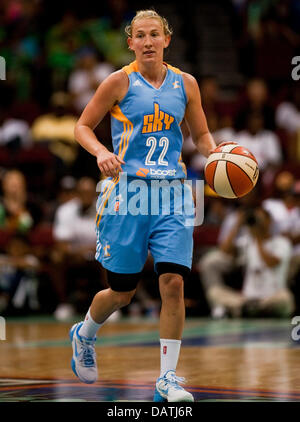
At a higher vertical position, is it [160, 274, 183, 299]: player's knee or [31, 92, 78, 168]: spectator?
[31, 92, 78, 168]: spectator

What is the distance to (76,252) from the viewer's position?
418 inches

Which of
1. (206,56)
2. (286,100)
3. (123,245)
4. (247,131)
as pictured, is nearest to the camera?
(123,245)

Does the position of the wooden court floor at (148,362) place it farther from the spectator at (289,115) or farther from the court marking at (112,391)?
the spectator at (289,115)

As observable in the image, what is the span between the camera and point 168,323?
4.24 m

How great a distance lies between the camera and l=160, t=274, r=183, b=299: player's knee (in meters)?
4.23

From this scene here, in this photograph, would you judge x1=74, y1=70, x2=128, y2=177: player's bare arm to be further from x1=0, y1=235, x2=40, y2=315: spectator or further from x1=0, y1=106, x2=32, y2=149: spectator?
x1=0, y1=106, x2=32, y2=149: spectator

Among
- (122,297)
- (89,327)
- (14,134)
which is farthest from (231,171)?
(14,134)

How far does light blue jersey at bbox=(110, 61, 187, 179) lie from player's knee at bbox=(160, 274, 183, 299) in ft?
1.69

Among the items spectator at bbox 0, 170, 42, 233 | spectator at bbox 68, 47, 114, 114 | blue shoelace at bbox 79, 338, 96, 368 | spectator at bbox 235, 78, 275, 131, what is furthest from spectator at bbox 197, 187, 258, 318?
blue shoelace at bbox 79, 338, 96, 368

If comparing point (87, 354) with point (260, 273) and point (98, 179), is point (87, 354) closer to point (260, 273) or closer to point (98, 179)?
point (260, 273)
